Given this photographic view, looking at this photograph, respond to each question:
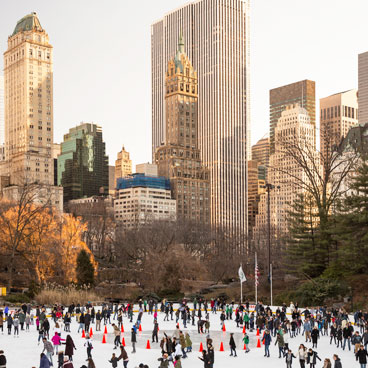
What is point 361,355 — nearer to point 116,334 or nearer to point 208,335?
point 208,335

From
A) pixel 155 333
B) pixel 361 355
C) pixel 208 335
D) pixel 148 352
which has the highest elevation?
pixel 361 355

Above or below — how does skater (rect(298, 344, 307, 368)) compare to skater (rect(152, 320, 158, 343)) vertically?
above

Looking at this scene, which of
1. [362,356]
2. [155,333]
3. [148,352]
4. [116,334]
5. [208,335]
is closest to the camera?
[362,356]

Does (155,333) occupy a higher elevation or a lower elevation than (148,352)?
higher

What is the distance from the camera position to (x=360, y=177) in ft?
176

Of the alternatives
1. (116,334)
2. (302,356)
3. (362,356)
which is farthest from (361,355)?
(116,334)

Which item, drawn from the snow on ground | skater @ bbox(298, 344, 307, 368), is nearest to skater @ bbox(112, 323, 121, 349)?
the snow on ground

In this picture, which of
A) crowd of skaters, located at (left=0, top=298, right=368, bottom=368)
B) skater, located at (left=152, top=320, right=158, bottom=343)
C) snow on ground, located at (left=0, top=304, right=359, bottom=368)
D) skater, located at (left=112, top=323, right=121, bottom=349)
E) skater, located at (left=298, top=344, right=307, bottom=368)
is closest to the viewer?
crowd of skaters, located at (left=0, top=298, right=368, bottom=368)

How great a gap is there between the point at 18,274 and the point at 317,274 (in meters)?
39.7

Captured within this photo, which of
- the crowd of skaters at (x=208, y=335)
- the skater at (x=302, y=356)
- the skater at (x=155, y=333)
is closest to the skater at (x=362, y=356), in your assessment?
the crowd of skaters at (x=208, y=335)

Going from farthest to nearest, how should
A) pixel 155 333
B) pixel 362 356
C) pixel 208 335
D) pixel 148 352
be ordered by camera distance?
1. pixel 155 333
2. pixel 208 335
3. pixel 148 352
4. pixel 362 356

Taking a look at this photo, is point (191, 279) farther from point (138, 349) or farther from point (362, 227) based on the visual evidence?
point (138, 349)

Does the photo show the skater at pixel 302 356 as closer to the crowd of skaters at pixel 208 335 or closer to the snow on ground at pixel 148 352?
the crowd of skaters at pixel 208 335

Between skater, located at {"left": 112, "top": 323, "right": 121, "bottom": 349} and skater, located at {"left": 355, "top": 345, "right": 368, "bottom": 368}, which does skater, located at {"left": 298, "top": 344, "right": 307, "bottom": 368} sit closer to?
skater, located at {"left": 355, "top": 345, "right": 368, "bottom": 368}
